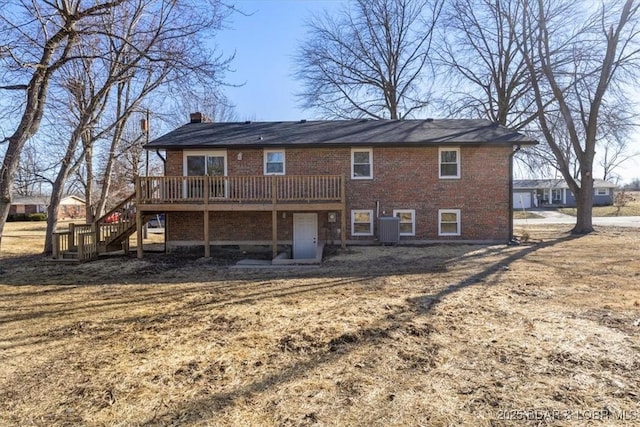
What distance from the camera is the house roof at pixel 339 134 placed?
14219 mm

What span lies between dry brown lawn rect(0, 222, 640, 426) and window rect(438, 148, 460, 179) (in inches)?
245

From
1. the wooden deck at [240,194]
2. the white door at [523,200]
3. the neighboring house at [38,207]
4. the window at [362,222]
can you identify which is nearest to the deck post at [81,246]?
the wooden deck at [240,194]

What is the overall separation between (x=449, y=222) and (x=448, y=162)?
2.32 metres

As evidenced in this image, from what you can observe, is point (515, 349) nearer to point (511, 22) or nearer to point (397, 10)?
point (511, 22)

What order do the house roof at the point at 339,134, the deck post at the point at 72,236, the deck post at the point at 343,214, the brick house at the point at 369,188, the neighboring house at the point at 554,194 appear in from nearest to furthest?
the deck post at the point at 343,214 → the deck post at the point at 72,236 → the house roof at the point at 339,134 → the brick house at the point at 369,188 → the neighboring house at the point at 554,194

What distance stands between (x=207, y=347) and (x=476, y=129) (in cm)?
1469

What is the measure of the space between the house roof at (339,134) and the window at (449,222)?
2.65 m

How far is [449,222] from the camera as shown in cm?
1462

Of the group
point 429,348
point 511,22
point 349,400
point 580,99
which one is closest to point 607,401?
point 429,348

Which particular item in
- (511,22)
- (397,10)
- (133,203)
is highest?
(397,10)

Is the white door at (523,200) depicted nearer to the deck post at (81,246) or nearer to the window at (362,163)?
the window at (362,163)

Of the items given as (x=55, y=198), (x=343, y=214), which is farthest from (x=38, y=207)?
(x=343, y=214)

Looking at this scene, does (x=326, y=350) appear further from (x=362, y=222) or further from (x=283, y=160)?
(x=283, y=160)

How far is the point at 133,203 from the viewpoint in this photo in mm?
14227
